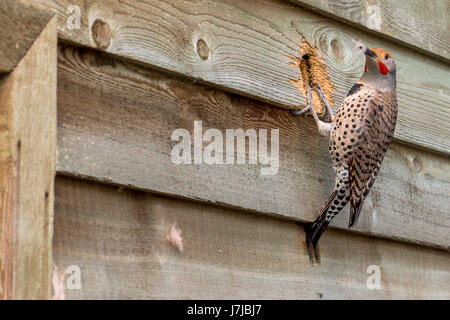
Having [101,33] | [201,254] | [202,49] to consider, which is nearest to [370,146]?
[202,49]

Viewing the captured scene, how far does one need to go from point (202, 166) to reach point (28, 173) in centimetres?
59

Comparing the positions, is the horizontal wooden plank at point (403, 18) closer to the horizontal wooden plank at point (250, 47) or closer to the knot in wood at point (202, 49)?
the horizontal wooden plank at point (250, 47)

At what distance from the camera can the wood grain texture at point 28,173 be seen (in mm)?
1802

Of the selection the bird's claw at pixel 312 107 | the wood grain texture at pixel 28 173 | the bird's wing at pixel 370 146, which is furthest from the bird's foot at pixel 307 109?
the wood grain texture at pixel 28 173

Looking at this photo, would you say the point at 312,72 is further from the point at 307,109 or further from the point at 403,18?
the point at 403,18

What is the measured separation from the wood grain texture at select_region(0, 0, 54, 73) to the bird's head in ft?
4.13

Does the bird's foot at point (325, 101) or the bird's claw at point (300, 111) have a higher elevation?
the bird's foot at point (325, 101)

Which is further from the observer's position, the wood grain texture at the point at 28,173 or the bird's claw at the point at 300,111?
the bird's claw at the point at 300,111

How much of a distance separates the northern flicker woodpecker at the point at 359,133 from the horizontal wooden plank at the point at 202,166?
5cm

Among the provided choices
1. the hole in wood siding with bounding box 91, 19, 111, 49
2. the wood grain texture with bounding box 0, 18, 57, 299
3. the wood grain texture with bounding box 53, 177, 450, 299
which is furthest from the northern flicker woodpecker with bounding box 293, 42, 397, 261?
the wood grain texture with bounding box 0, 18, 57, 299

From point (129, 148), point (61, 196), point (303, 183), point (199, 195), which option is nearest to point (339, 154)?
point (303, 183)

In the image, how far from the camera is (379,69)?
2.88 metres

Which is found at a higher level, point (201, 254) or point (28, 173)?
point (28, 173)
